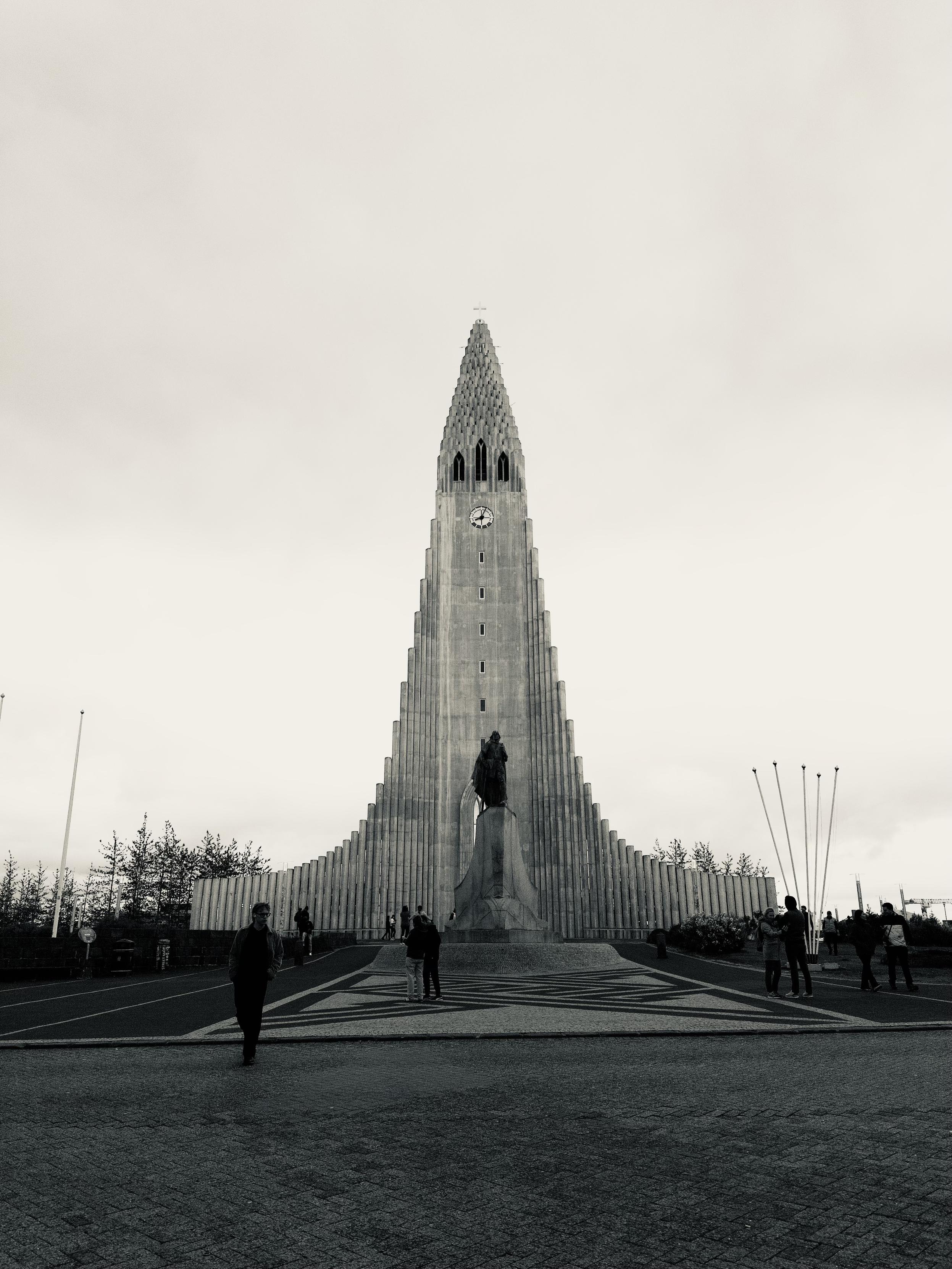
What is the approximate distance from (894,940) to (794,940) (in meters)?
2.41

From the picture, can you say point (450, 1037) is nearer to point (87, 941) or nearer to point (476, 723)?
point (87, 941)

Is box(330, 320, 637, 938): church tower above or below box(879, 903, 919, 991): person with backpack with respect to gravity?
above

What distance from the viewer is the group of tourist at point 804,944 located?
13.2 metres

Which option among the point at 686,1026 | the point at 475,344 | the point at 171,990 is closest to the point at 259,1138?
the point at 686,1026

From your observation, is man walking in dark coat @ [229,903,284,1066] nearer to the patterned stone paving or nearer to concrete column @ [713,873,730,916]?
the patterned stone paving

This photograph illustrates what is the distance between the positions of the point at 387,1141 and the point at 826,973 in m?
17.6

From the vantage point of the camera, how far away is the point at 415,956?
13469mm

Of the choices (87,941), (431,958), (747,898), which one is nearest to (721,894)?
(747,898)

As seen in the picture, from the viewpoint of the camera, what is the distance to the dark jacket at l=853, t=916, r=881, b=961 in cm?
1471

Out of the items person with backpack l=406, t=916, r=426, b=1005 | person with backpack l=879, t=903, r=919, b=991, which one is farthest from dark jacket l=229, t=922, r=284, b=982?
person with backpack l=879, t=903, r=919, b=991

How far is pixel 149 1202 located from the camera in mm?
3779

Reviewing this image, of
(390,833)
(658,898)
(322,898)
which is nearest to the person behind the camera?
(322,898)

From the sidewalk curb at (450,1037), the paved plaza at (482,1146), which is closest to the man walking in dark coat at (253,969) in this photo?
the paved plaza at (482,1146)

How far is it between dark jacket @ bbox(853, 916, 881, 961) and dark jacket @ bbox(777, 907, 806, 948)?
6.38 feet
